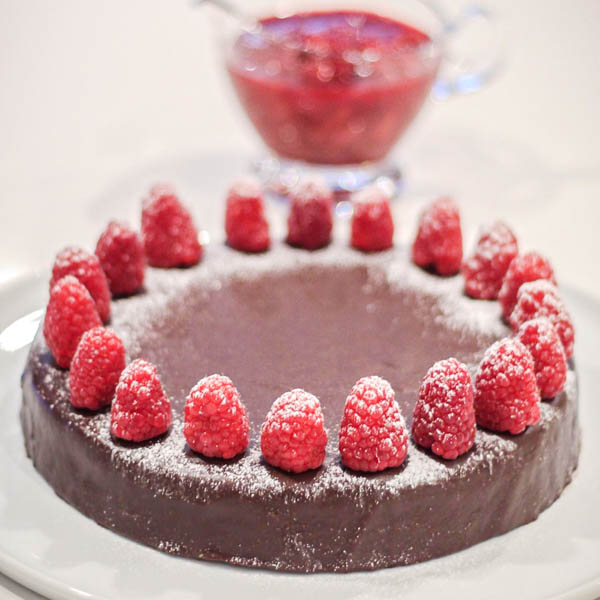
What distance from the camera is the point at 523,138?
4.54 meters

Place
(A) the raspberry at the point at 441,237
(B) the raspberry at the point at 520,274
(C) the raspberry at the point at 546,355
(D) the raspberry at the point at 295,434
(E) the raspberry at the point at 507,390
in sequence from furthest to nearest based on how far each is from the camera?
(A) the raspberry at the point at 441,237
(B) the raspberry at the point at 520,274
(C) the raspberry at the point at 546,355
(E) the raspberry at the point at 507,390
(D) the raspberry at the point at 295,434

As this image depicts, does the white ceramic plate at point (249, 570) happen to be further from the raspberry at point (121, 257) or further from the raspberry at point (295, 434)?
the raspberry at point (121, 257)

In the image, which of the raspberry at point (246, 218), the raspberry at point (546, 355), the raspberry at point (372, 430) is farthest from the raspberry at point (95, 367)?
the raspberry at point (546, 355)

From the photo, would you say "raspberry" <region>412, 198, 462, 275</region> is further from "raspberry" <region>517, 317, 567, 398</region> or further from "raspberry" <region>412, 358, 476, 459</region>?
"raspberry" <region>412, 358, 476, 459</region>

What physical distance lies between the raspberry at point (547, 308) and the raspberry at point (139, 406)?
87cm

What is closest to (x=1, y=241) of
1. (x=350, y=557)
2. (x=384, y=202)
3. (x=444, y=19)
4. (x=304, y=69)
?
(x=304, y=69)

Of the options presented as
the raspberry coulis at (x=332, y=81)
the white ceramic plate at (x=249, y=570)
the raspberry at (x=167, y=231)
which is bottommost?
the white ceramic plate at (x=249, y=570)

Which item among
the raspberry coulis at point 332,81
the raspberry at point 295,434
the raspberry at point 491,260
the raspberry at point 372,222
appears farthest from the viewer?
the raspberry coulis at point 332,81

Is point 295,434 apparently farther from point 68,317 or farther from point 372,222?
point 372,222

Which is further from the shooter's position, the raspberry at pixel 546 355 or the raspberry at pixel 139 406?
the raspberry at pixel 546 355

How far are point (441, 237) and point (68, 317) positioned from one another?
1.02 meters

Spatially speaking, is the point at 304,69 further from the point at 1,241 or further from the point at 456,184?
the point at 1,241

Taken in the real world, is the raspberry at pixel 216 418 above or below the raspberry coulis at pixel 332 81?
below

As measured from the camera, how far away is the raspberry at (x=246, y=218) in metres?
3.02
